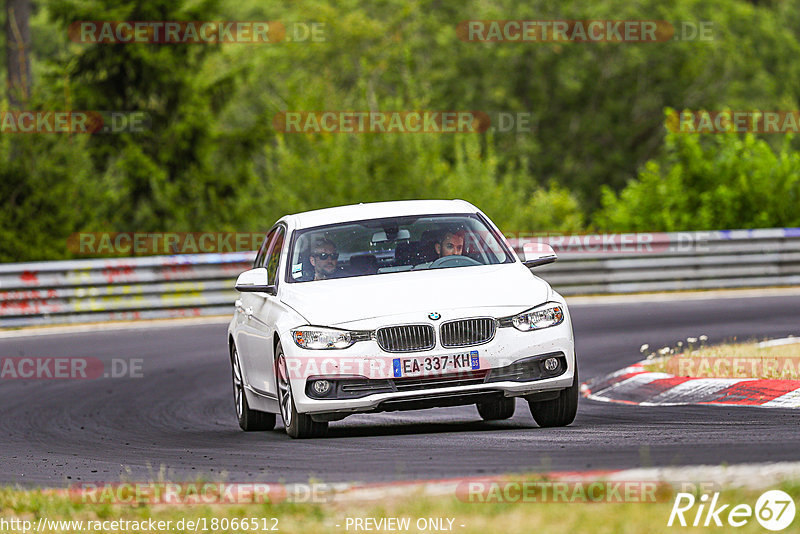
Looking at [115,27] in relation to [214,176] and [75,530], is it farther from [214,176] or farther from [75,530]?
[75,530]

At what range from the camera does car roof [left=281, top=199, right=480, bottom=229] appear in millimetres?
10805

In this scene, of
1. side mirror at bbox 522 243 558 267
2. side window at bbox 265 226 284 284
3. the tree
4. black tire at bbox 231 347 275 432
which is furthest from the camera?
the tree

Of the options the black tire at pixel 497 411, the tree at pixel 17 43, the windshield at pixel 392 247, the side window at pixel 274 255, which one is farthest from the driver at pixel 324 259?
the tree at pixel 17 43

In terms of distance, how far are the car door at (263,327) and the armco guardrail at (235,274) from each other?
11901mm

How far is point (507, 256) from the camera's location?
10.5 metres

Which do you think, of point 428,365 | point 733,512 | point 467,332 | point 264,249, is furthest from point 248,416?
point 733,512

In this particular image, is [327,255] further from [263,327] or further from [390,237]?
[263,327]

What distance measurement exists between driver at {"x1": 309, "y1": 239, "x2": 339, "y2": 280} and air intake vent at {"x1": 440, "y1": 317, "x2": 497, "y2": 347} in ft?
4.46

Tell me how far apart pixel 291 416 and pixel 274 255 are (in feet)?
6.88

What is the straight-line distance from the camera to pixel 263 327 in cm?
1036

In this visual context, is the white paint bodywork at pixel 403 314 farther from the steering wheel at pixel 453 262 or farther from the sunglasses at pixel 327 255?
the sunglasses at pixel 327 255

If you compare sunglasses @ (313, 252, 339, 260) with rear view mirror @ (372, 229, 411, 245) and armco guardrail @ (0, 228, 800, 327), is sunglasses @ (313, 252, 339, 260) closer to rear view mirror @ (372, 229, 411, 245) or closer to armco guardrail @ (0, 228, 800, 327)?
rear view mirror @ (372, 229, 411, 245)

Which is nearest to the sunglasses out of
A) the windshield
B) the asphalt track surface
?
the windshield

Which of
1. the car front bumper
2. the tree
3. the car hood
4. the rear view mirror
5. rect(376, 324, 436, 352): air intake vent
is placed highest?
the tree
